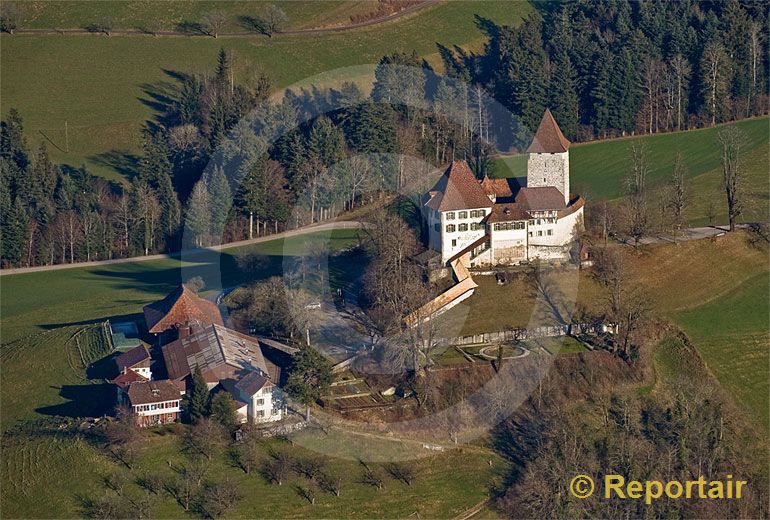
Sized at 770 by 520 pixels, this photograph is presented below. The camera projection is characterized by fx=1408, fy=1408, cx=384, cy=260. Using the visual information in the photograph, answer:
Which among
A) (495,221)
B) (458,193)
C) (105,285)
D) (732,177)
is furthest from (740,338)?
(105,285)

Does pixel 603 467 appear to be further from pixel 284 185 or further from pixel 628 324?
pixel 284 185

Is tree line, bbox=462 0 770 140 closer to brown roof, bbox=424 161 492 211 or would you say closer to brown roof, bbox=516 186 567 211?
brown roof, bbox=516 186 567 211

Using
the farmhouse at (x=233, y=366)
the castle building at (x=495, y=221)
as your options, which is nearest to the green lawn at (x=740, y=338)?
the castle building at (x=495, y=221)

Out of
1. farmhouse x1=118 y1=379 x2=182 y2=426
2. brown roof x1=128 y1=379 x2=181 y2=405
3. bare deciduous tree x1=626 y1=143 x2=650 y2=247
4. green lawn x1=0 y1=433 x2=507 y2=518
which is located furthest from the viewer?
bare deciduous tree x1=626 y1=143 x2=650 y2=247

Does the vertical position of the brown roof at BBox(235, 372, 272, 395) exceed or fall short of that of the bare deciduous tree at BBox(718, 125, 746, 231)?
it falls short

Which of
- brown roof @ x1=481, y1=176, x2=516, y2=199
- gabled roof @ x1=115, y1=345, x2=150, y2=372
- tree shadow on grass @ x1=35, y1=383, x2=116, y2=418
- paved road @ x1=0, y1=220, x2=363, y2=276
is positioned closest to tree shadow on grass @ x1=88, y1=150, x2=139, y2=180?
paved road @ x1=0, y1=220, x2=363, y2=276

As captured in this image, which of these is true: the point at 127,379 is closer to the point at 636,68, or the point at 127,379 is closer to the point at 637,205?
the point at 637,205
